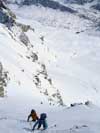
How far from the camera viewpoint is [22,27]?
4769 inches

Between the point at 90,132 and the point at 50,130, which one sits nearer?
the point at 90,132

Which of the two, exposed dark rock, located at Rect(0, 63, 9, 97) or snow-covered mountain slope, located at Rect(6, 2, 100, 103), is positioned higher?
exposed dark rock, located at Rect(0, 63, 9, 97)

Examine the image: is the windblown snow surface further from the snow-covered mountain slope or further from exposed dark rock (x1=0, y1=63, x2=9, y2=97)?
exposed dark rock (x1=0, y1=63, x2=9, y2=97)

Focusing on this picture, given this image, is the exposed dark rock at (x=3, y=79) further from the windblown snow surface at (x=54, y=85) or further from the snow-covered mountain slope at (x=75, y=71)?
the snow-covered mountain slope at (x=75, y=71)

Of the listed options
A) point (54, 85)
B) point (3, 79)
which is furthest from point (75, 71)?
point (3, 79)

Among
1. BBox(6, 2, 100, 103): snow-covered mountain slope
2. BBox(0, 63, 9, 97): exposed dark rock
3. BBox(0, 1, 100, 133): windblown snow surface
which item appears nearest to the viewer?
BBox(0, 1, 100, 133): windblown snow surface

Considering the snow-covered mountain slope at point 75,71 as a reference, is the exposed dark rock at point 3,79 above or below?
above

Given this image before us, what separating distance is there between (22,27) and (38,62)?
18900 mm

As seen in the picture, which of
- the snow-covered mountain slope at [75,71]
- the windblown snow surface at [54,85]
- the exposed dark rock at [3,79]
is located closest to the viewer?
the windblown snow surface at [54,85]

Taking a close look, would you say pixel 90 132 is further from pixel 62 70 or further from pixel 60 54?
pixel 60 54

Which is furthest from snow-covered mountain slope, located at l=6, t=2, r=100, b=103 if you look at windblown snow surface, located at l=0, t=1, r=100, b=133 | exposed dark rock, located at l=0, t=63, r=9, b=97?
exposed dark rock, located at l=0, t=63, r=9, b=97

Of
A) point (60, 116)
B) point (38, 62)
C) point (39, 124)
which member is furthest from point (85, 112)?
point (38, 62)

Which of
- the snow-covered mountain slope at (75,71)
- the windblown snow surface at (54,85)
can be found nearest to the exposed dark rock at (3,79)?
the windblown snow surface at (54,85)

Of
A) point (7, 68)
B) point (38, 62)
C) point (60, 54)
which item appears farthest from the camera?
point (60, 54)
